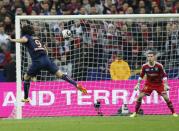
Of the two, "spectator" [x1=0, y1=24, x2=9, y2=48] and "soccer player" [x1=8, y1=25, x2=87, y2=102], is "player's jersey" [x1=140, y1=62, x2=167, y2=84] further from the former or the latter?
"spectator" [x1=0, y1=24, x2=9, y2=48]

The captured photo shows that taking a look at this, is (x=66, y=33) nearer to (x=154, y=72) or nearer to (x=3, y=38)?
(x=154, y=72)

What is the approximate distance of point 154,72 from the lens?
16.8 metres

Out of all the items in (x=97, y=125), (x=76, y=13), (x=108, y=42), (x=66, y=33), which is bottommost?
(x=97, y=125)

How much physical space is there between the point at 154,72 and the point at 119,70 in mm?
1464

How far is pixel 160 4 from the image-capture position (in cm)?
2241

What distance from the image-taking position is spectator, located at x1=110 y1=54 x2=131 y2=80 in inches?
706

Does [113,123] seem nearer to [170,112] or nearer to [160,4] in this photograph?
[170,112]

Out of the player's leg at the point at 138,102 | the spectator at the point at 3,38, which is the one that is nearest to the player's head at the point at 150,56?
the player's leg at the point at 138,102

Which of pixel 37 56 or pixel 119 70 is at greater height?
pixel 37 56

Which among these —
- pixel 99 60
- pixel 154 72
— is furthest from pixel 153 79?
pixel 99 60

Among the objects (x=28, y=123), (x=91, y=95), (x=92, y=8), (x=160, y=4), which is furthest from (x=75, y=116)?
(x=160, y=4)

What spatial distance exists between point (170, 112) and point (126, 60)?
187 cm

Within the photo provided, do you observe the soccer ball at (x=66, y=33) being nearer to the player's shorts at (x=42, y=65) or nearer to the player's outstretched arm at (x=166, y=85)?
the player's shorts at (x=42, y=65)

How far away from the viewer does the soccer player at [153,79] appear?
658 inches
